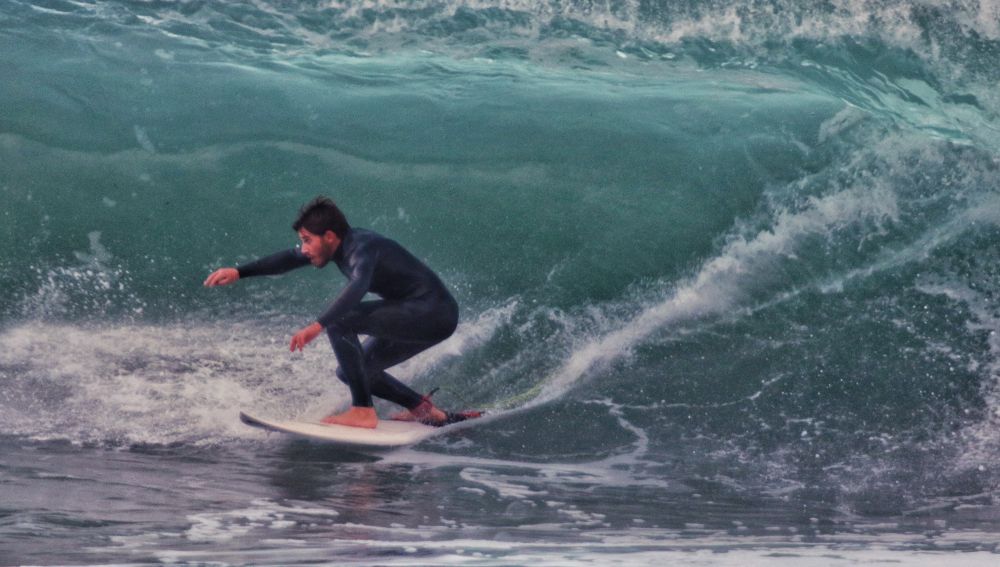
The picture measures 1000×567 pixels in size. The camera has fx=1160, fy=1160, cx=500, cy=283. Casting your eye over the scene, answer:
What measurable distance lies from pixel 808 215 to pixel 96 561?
403cm

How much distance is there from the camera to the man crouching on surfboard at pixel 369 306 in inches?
181

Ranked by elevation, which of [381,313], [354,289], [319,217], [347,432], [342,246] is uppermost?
[319,217]

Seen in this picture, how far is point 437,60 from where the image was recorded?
22.9 feet

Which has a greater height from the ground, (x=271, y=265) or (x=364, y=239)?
(x=364, y=239)

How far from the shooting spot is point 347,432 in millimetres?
4883

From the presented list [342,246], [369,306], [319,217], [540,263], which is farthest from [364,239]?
[540,263]

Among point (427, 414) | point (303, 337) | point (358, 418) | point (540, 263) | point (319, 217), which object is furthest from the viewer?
point (540, 263)

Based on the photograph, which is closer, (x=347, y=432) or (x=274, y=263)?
(x=274, y=263)

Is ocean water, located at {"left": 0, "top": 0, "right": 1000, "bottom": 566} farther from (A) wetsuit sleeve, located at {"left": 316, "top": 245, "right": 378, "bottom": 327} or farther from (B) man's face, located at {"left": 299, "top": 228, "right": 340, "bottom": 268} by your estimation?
(B) man's face, located at {"left": 299, "top": 228, "right": 340, "bottom": 268}

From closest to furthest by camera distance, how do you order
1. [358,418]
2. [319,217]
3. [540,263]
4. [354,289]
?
[354,289], [319,217], [358,418], [540,263]

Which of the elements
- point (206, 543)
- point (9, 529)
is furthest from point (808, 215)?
point (9, 529)

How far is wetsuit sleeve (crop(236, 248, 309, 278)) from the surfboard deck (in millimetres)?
646

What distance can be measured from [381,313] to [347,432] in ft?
1.74

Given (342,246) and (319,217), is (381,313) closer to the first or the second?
(342,246)
